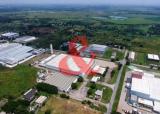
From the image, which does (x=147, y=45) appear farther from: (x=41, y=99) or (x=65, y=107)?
(x=41, y=99)

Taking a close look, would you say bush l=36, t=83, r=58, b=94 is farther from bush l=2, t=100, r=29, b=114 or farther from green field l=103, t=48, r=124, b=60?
green field l=103, t=48, r=124, b=60

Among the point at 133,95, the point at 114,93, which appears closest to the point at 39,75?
the point at 114,93

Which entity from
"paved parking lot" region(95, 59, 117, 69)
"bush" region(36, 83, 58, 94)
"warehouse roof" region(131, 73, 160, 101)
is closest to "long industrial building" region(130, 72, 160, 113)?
"warehouse roof" region(131, 73, 160, 101)

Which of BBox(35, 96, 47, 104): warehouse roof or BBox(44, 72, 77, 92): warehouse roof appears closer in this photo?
BBox(35, 96, 47, 104): warehouse roof

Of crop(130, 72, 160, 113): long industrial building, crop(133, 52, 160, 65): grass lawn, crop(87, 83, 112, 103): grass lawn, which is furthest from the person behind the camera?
crop(133, 52, 160, 65): grass lawn


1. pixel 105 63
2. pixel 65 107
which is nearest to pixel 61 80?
pixel 65 107
